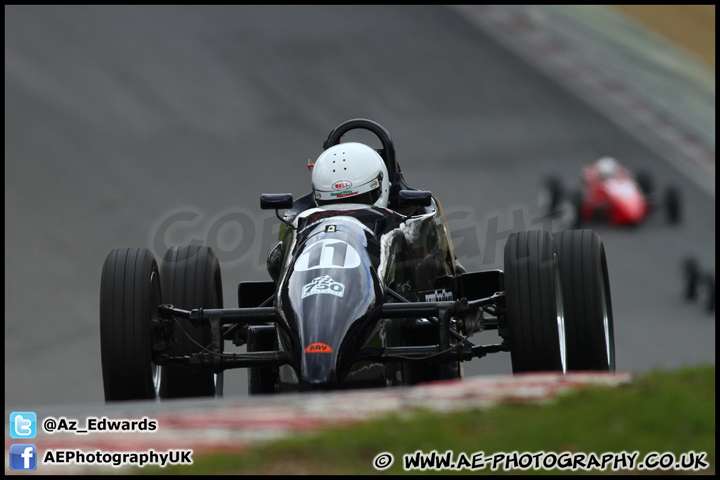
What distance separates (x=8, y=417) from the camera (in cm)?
523

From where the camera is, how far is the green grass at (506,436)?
4.34 m

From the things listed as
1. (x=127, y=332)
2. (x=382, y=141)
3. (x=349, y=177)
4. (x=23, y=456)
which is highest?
(x=382, y=141)

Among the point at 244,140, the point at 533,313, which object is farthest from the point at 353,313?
the point at 244,140

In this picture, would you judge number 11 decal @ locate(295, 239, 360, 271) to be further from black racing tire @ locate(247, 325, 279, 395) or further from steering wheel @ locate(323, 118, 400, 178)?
steering wheel @ locate(323, 118, 400, 178)

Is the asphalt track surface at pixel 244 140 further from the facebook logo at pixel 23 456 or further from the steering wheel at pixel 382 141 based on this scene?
the facebook logo at pixel 23 456

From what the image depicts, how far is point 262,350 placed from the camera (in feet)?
27.2

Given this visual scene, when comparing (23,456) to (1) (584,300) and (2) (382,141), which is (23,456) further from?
(2) (382,141)

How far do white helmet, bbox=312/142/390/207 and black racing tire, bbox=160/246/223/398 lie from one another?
1.08 metres

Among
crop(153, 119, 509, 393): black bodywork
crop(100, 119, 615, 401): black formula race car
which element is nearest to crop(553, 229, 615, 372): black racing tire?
crop(100, 119, 615, 401): black formula race car

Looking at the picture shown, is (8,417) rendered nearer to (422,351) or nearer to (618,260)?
(422,351)

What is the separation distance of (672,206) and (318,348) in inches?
554

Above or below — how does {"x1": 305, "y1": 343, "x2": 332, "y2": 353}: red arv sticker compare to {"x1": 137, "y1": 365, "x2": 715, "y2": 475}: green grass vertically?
above

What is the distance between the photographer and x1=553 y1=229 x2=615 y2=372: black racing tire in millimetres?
7719

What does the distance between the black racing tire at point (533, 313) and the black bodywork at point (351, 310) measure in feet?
0.85
